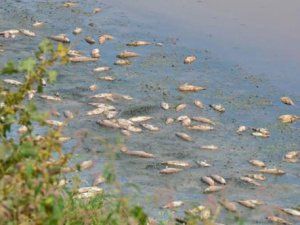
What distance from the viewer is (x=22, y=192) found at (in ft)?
11.5

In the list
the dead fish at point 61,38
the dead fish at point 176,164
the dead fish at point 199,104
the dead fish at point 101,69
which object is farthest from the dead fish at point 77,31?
the dead fish at point 176,164

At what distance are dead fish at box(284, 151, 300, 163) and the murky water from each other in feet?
0.31

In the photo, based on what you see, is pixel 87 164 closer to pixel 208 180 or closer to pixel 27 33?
pixel 208 180

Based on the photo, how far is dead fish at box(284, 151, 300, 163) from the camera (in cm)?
863

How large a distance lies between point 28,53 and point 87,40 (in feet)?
3.17

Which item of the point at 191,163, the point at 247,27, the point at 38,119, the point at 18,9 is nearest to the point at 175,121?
the point at 191,163

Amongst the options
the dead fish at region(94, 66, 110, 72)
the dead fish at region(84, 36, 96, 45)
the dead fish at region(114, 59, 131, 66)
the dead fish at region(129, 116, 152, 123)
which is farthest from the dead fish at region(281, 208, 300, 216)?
the dead fish at region(84, 36, 96, 45)

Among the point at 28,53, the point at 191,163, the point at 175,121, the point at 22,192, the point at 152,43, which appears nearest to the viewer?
the point at 22,192

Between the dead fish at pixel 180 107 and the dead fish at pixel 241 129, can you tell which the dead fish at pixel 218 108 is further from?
the dead fish at pixel 241 129

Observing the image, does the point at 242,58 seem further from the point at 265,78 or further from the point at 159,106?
the point at 159,106

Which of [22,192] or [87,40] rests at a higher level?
[22,192]

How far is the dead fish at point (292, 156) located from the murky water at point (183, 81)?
0.09 metres

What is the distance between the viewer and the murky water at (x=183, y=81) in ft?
26.0

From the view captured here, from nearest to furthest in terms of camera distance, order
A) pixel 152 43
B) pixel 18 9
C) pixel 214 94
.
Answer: pixel 214 94 < pixel 152 43 < pixel 18 9
